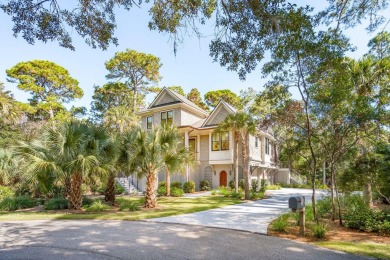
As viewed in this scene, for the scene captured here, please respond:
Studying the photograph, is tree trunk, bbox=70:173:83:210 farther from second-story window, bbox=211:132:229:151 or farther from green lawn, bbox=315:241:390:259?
second-story window, bbox=211:132:229:151

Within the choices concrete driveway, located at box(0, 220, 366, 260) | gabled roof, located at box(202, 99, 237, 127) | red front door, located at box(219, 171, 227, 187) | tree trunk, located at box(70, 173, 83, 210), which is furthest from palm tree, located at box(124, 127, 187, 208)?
red front door, located at box(219, 171, 227, 187)

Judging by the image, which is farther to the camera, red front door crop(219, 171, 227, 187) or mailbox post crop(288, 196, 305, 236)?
red front door crop(219, 171, 227, 187)

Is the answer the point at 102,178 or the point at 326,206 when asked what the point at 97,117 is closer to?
the point at 102,178

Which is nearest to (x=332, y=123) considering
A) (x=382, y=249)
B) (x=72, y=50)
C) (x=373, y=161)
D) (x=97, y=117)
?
(x=373, y=161)

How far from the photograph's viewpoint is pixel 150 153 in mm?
12656

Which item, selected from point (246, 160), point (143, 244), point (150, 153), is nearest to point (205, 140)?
point (246, 160)

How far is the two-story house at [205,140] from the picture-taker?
22.9 m

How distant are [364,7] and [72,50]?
8.34 m

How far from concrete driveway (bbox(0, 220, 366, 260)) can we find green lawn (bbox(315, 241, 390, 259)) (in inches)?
15.5

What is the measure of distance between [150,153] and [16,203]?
24.8 ft

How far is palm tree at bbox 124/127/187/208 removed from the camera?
1266cm

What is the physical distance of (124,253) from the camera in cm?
561

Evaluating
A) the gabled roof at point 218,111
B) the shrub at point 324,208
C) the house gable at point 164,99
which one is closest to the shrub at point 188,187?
the gabled roof at point 218,111

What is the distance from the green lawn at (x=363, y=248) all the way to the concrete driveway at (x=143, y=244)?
0.39m
